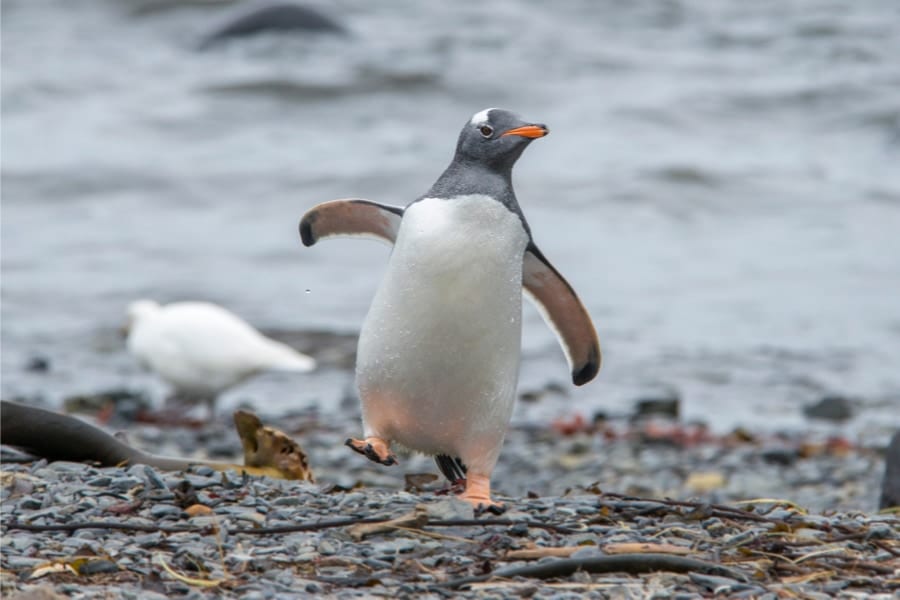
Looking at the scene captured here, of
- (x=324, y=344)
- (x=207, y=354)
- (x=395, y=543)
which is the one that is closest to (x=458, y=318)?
(x=395, y=543)

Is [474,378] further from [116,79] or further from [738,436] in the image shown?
[116,79]

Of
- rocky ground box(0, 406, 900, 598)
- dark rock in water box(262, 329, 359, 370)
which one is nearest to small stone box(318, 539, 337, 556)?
rocky ground box(0, 406, 900, 598)

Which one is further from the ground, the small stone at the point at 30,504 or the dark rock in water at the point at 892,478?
the small stone at the point at 30,504

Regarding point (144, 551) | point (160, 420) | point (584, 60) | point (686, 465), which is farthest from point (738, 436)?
point (584, 60)

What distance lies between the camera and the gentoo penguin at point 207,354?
10578mm

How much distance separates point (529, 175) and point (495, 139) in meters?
15.0

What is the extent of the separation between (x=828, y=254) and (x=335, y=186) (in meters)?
6.52

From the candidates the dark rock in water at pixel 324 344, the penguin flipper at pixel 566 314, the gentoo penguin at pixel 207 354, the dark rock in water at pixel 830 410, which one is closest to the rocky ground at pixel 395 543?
the penguin flipper at pixel 566 314

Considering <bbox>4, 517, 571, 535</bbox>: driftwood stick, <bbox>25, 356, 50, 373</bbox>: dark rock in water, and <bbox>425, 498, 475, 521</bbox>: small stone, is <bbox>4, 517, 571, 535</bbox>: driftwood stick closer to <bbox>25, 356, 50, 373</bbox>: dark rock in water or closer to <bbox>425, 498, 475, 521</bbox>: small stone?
<bbox>425, 498, 475, 521</bbox>: small stone

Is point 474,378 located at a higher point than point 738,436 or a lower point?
higher

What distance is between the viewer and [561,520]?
441 centimetres

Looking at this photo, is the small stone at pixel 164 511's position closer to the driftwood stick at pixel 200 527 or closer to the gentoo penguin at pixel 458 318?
the driftwood stick at pixel 200 527

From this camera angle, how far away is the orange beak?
4.55m

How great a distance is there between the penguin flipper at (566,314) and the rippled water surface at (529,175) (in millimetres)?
5906
